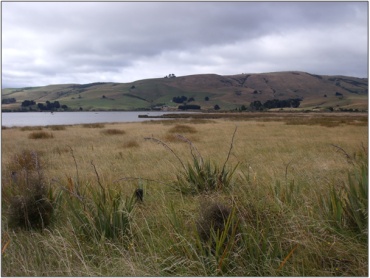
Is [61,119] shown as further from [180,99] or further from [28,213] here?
[180,99]

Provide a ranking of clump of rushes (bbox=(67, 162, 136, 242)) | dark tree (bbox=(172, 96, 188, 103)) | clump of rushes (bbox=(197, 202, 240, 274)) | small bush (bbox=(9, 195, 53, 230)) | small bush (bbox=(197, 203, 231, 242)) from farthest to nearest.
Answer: dark tree (bbox=(172, 96, 188, 103))
small bush (bbox=(9, 195, 53, 230))
clump of rushes (bbox=(67, 162, 136, 242))
small bush (bbox=(197, 203, 231, 242))
clump of rushes (bbox=(197, 202, 240, 274))

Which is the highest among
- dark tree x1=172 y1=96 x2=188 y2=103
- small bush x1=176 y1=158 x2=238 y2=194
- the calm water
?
dark tree x1=172 y1=96 x2=188 y2=103

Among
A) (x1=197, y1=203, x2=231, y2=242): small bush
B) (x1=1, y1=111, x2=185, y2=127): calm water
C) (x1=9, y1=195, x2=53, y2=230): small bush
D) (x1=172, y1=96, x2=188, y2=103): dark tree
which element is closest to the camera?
(x1=197, y1=203, x2=231, y2=242): small bush


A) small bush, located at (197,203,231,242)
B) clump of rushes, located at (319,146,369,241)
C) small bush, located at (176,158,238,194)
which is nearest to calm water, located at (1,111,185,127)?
small bush, located at (176,158,238,194)

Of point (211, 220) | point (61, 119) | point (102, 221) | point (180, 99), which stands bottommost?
point (61, 119)

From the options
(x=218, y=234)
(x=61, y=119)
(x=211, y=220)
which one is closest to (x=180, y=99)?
(x=61, y=119)

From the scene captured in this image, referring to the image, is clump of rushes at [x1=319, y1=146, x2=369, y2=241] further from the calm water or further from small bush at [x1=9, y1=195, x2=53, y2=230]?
the calm water

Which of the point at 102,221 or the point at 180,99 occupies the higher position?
the point at 180,99

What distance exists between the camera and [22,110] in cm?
14488

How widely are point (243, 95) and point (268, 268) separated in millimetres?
184276

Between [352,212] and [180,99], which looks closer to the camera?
[352,212]

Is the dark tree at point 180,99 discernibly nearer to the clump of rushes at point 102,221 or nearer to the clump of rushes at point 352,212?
the clump of rushes at point 102,221

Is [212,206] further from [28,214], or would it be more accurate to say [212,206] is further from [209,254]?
[28,214]

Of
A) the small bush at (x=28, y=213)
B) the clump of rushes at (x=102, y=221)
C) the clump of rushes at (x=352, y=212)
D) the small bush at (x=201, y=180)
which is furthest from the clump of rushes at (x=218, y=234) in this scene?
the small bush at (x=28, y=213)
